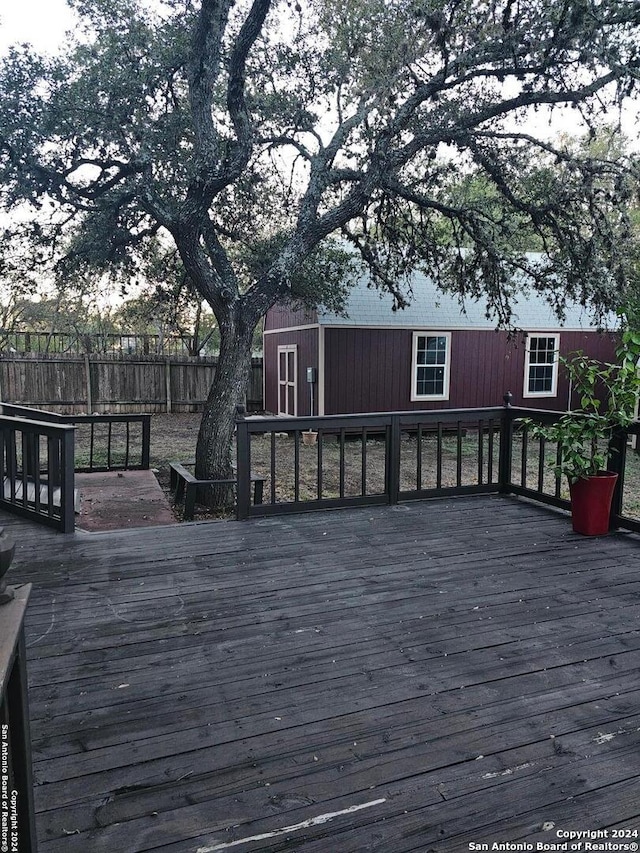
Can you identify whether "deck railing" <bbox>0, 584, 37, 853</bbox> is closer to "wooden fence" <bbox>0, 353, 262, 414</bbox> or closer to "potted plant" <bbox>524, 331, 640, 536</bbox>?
"potted plant" <bbox>524, 331, 640, 536</bbox>

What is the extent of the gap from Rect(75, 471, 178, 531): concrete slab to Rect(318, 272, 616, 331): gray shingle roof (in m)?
5.60

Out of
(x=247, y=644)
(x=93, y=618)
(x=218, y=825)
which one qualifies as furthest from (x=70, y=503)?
(x=218, y=825)

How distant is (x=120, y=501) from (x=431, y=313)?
814 cm

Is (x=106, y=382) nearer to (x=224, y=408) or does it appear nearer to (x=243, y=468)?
(x=224, y=408)

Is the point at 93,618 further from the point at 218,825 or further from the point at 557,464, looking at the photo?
the point at 557,464

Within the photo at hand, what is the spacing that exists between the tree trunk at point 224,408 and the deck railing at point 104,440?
0.71m

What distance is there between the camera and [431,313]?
12.2 meters

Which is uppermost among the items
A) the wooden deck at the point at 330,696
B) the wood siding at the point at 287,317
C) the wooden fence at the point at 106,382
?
the wood siding at the point at 287,317

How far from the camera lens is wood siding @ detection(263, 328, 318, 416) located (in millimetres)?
11875

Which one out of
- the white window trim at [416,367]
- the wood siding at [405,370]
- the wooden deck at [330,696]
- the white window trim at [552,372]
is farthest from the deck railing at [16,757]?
the white window trim at [552,372]

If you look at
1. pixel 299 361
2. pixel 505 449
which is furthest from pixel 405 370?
pixel 505 449

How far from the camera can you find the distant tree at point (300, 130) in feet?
19.2

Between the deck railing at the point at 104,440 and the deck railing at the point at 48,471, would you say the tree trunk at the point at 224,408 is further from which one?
the deck railing at the point at 48,471

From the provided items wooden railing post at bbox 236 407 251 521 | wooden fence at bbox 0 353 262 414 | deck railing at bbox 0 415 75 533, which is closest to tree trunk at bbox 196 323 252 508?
deck railing at bbox 0 415 75 533
